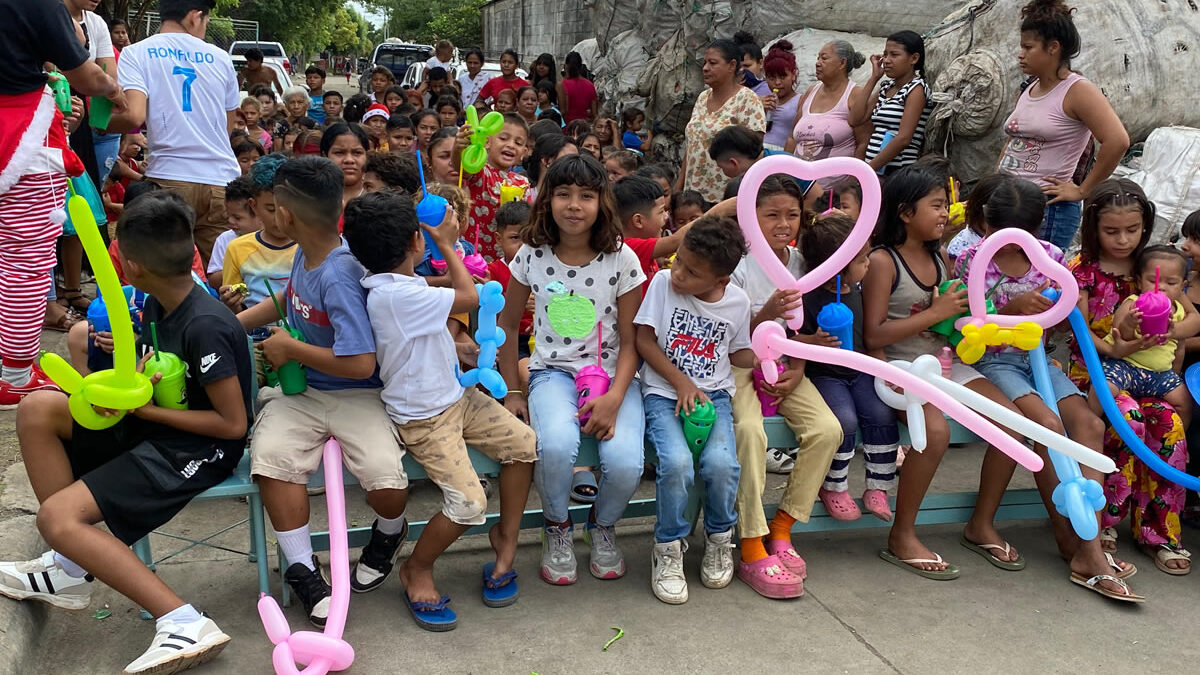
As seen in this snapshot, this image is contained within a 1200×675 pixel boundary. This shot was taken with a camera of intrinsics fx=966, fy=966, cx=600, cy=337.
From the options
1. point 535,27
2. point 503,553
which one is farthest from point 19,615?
point 535,27

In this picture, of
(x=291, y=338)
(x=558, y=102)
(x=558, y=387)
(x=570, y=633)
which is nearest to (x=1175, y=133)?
(x=558, y=387)

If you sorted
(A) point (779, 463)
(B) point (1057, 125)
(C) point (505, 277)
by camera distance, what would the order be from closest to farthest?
1. (C) point (505, 277)
2. (A) point (779, 463)
3. (B) point (1057, 125)

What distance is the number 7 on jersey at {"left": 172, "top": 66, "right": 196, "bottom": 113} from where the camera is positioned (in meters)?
4.68

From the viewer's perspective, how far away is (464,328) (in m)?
3.75

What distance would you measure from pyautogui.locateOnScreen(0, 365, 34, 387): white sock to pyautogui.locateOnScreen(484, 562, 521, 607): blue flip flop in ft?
7.43

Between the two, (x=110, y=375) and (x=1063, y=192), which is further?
(x=1063, y=192)

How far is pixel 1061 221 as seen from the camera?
4492 millimetres

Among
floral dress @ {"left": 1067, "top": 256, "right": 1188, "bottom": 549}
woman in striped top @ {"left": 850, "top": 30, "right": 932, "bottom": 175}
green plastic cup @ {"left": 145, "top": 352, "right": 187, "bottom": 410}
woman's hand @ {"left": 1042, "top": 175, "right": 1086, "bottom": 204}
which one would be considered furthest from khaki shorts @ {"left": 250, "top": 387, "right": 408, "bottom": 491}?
woman in striped top @ {"left": 850, "top": 30, "right": 932, "bottom": 175}

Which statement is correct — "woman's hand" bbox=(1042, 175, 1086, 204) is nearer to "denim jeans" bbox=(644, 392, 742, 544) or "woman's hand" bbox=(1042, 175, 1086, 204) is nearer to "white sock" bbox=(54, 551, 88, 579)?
"denim jeans" bbox=(644, 392, 742, 544)

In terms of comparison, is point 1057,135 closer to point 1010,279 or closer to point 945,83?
point 1010,279

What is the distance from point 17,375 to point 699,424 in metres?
2.85

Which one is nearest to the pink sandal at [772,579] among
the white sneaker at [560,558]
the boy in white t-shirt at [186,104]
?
the white sneaker at [560,558]

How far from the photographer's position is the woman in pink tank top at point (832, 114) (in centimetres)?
555

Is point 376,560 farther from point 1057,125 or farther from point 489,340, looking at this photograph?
point 1057,125
